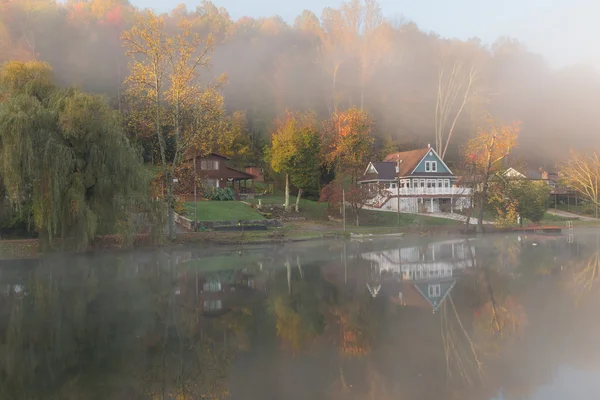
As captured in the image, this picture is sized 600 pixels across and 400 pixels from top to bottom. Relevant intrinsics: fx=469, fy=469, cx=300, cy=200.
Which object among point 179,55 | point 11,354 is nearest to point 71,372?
point 11,354

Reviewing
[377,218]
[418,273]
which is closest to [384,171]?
[377,218]

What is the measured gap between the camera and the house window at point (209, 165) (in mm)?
54406

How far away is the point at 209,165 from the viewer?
54.6 metres

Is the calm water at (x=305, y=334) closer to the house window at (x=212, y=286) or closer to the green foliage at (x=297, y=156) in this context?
the house window at (x=212, y=286)

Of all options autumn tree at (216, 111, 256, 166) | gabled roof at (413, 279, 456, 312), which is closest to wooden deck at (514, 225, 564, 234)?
gabled roof at (413, 279, 456, 312)

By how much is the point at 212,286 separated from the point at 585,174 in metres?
64.7

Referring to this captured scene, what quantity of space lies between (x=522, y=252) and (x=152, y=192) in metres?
21.2

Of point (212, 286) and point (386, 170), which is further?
point (386, 170)

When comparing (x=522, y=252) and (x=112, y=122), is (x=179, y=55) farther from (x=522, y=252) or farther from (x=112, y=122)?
(x=522, y=252)

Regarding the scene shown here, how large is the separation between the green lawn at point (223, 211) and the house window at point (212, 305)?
2591 cm

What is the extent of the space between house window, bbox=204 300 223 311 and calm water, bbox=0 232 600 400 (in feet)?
0.18

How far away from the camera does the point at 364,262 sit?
21.4 meters

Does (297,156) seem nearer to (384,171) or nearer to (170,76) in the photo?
(384,171)

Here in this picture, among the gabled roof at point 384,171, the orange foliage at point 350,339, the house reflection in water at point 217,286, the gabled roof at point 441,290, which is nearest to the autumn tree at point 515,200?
the gabled roof at point 384,171
